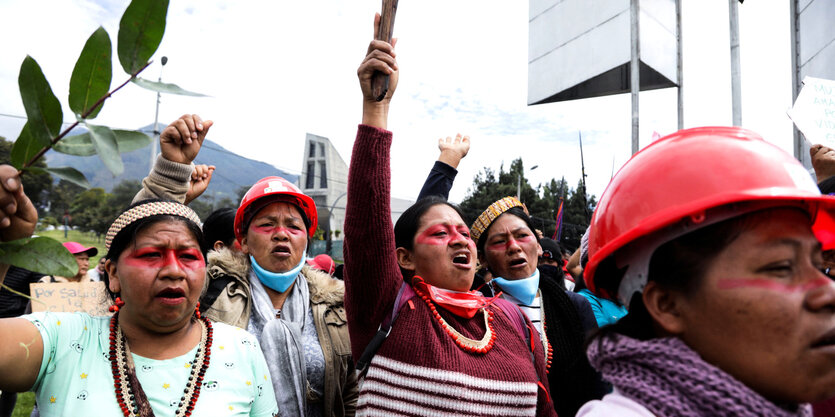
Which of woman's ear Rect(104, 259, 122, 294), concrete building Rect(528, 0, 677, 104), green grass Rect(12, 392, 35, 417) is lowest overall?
green grass Rect(12, 392, 35, 417)

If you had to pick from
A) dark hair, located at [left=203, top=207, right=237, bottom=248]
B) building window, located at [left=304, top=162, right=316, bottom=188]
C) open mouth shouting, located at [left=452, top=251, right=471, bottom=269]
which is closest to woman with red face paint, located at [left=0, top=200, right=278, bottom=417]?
open mouth shouting, located at [left=452, top=251, right=471, bottom=269]

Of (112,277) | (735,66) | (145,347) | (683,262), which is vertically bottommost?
(145,347)

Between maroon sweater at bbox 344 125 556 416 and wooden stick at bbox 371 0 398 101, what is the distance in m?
0.13

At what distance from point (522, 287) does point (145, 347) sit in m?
1.86

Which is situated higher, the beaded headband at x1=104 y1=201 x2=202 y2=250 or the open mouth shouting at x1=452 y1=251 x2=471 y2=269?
the beaded headband at x1=104 y1=201 x2=202 y2=250

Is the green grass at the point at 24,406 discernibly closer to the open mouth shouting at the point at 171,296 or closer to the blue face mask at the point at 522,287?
the open mouth shouting at the point at 171,296

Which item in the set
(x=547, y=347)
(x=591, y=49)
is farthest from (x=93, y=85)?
(x=591, y=49)

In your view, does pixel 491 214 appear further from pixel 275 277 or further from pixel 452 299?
pixel 275 277

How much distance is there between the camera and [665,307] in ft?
3.92

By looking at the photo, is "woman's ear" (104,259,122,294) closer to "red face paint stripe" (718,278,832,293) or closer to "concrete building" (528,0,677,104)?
"red face paint stripe" (718,278,832,293)

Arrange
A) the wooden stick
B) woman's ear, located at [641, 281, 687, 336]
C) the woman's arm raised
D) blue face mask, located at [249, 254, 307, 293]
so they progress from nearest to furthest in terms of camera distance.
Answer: woman's ear, located at [641, 281, 687, 336]
the wooden stick
the woman's arm raised
blue face mask, located at [249, 254, 307, 293]

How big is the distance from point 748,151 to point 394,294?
1287mm

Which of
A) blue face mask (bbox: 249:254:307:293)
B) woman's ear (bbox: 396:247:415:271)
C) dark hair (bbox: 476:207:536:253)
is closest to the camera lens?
woman's ear (bbox: 396:247:415:271)

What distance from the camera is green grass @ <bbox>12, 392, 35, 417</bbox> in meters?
5.81
